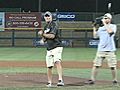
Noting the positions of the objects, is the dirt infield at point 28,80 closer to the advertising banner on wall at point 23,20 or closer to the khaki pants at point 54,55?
the khaki pants at point 54,55

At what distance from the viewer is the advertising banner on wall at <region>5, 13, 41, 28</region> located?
105ft

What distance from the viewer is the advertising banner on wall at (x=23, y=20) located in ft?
105

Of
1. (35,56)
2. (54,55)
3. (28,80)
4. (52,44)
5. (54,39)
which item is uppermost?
(54,39)

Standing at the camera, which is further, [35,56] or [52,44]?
[35,56]

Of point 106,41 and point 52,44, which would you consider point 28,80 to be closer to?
point 52,44

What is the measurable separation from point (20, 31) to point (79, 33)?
4629mm

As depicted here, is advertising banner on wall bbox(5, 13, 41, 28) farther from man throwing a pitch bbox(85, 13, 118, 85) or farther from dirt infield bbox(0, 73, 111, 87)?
man throwing a pitch bbox(85, 13, 118, 85)

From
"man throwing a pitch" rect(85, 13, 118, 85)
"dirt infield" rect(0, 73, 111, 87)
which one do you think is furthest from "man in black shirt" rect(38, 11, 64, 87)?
"man throwing a pitch" rect(85, 13, 118, 85)

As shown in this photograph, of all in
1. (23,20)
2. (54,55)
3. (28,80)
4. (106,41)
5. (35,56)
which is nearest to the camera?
(54,55)

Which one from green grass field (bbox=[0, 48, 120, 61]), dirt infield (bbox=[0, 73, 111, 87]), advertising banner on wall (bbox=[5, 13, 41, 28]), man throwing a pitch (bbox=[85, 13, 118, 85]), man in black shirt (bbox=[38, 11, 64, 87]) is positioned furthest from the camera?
advertising banner on wall (bbox=[5, 13, 41, 28])

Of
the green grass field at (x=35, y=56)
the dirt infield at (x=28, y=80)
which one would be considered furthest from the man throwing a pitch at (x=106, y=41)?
the green grass field at (x=35, y=56)

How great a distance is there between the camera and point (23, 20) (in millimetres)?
32188

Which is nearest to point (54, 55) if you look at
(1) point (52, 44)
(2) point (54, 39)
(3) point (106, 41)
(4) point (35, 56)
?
(1) point (52, 44)

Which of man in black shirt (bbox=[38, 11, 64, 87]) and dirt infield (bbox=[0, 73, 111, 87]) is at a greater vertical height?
man in black shirt (bbox=[38, 11, 64, 87])
